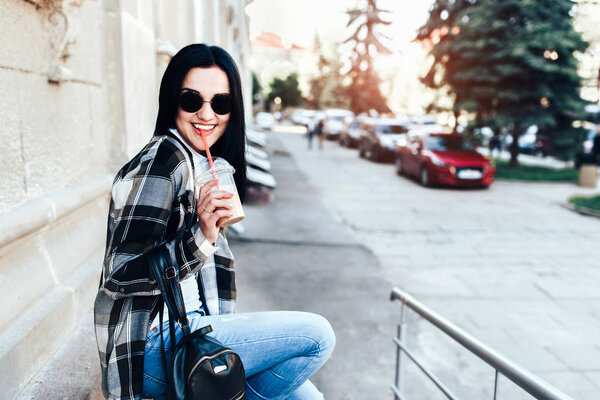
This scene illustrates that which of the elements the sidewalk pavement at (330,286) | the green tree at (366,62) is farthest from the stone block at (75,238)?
the green tree at (366,62)

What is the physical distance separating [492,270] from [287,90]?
82.4 meters

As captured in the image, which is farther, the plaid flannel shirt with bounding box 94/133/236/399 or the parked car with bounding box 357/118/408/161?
the parked car with bounding box 357/118/408/161

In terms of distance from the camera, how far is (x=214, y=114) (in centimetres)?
178

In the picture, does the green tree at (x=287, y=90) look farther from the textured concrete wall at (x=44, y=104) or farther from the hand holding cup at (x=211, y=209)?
the hand holding cup at (x=211, y=209)

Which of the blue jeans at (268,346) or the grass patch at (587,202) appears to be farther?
the grass patch at (587,202)

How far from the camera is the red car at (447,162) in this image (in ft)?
45.6

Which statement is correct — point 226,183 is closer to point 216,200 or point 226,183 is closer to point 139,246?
point 216,200

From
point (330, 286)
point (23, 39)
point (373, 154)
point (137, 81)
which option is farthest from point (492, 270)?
point (373, 154)

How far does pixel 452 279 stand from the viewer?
6297mm

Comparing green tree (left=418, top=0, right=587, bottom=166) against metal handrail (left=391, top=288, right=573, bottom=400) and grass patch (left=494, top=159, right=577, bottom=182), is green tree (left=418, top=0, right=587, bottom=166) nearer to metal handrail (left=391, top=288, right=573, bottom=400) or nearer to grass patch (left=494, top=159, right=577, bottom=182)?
grass patch (left=494, top=159, right=577, bottom=182)

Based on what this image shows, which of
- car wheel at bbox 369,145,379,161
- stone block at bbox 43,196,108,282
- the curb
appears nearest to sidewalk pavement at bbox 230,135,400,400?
stone block at bbox 43,196,108,282

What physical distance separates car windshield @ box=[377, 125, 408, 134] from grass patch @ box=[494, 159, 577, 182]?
527 centimetres

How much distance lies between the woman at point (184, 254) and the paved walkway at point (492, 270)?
70.7 inches

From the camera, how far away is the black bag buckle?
151 cm
